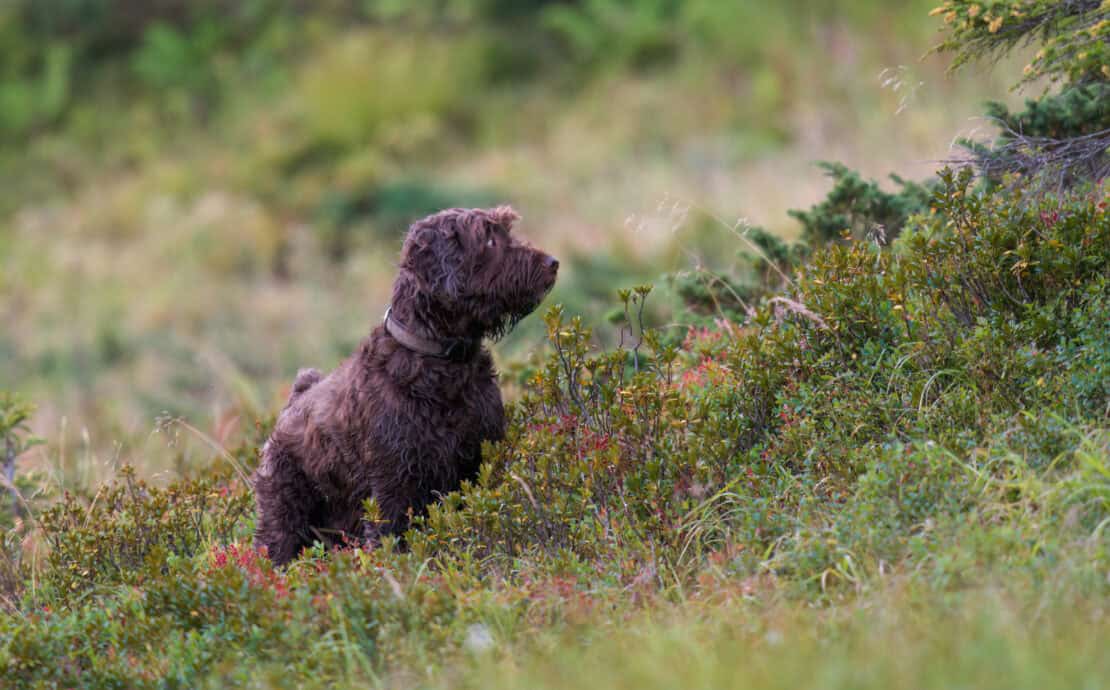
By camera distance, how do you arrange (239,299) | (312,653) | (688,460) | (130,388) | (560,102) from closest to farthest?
(312,653), (688,460), (130,388), (239,299), (560,102)

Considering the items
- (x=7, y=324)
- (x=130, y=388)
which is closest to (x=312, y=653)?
(x=130, y=388)

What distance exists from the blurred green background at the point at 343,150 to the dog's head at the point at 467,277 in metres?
3.31

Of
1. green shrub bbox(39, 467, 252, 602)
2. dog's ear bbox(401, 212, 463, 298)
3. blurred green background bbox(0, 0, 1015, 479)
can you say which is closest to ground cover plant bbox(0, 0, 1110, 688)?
green shrub bbox(39, 467, 252, 602)

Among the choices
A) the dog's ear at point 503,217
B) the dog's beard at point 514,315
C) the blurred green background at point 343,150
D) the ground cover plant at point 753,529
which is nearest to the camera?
the ground cover plant at point 753,529

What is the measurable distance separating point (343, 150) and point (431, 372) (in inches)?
590

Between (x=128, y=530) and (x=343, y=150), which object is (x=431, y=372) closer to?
(x=128, y=530)

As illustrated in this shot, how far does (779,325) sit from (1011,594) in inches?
88.5

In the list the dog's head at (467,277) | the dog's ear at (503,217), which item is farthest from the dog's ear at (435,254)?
the dog's ear at (503,217)

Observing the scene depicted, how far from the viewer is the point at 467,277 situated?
215 inches

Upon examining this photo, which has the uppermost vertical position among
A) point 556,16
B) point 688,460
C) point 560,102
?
point 556,16

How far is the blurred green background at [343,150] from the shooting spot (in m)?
12.9

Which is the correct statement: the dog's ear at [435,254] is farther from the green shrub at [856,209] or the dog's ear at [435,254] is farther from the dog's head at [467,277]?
the green shrub at [856,209]

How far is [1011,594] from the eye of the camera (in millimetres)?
3820

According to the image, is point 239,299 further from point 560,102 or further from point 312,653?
point 312,653
